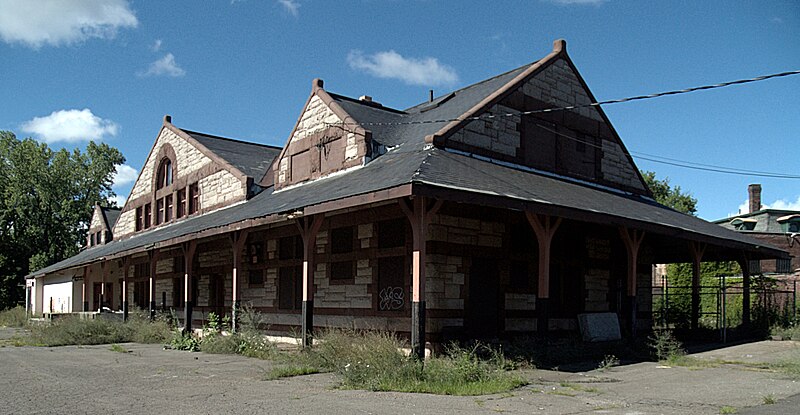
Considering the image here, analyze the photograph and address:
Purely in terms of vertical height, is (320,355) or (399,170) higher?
(399,170)

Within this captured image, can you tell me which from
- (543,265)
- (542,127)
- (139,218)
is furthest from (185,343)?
(139,218)

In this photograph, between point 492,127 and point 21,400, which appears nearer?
point 21,400

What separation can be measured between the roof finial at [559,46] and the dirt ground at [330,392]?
360 inches

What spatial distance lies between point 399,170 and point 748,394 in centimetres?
672

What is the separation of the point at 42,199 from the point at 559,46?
51097mm

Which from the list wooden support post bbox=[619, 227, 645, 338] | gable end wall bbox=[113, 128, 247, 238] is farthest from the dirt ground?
gable end wall bbox=[113, 128, 247, 238]

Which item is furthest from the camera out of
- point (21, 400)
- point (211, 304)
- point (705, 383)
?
point (211, 304)

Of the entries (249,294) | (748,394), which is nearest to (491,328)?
(748,394)

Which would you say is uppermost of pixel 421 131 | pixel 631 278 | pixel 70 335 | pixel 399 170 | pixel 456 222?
pixel 421 131

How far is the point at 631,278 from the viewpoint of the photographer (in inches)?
608

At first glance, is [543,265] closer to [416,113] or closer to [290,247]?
[290,247]

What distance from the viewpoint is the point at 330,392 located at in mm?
9898

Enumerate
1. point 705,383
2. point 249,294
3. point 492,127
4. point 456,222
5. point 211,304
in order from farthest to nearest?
point 211,304, point 249,294, point 492,127, point 456,222, point 705,383

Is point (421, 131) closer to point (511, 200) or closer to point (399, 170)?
point (399, 170)
